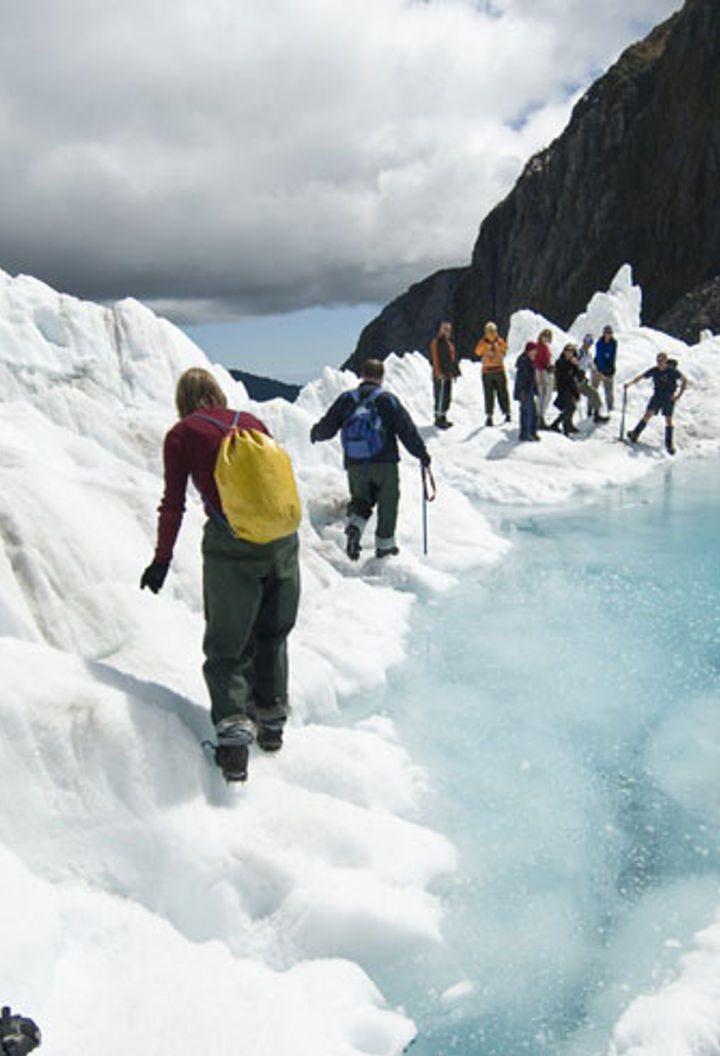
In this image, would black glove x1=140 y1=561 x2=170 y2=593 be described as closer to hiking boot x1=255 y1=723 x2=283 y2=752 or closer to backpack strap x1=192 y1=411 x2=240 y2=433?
backpack strap x1=192 y1=411 x2=240 y2=433

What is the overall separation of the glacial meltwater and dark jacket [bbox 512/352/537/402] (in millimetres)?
7257

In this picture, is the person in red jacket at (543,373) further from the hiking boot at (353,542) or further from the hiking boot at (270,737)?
the hiking boot at (270,737)

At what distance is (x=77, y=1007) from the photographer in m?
2.59

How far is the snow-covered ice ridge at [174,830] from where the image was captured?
2703 millimetres

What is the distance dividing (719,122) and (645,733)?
8497cm

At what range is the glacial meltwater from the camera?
121 inches

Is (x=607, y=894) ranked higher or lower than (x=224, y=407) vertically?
lower

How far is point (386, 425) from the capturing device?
8328mm

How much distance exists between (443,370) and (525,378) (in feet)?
6.50

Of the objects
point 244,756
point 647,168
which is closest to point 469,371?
point 244,756

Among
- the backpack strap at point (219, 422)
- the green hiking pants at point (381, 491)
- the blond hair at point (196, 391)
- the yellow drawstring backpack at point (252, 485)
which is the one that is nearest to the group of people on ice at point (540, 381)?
the green hiking pants at point (381, 491)

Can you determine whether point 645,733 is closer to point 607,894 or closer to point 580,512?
point 607,894

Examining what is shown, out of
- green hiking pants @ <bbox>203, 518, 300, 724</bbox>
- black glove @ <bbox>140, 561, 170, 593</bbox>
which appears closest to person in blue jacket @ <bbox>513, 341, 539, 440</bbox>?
green hiking pants @ <bbox>203, 518, 300, 724</bbox>

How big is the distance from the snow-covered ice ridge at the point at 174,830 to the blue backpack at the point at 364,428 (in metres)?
2.08
